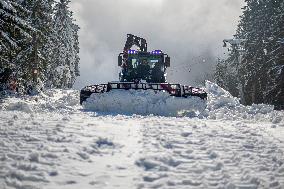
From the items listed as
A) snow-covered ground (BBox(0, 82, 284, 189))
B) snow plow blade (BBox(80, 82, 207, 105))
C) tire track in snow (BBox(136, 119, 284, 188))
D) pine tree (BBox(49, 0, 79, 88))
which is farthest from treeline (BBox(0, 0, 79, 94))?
tire track in snow (BBox(136, 119, 284, 188))

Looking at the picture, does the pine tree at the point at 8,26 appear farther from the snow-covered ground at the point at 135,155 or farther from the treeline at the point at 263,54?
the treeline at the point at 263,54

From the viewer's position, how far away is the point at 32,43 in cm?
2839

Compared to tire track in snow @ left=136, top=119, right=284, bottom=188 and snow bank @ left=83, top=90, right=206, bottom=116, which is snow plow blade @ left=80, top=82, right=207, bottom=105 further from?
tire track in snow @ left=136, top=119, right=284, bottom=188

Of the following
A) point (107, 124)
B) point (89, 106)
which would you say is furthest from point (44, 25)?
point (107, 124)

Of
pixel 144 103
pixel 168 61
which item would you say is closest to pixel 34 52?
pixel 168 61

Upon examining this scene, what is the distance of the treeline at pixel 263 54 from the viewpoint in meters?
30.2

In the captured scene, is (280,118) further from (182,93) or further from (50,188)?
(50,188)

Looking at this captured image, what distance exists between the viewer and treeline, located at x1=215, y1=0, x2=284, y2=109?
99.1 feet

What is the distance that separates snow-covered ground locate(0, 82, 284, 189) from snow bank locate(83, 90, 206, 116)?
4.75 metres

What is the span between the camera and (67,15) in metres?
Answer: 49.7

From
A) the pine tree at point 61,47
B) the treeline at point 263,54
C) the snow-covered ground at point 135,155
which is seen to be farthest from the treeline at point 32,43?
the treeline at point 263,54

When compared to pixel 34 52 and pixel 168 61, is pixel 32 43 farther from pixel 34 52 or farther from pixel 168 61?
pixel 168 61

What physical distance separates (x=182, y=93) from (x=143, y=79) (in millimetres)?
3756

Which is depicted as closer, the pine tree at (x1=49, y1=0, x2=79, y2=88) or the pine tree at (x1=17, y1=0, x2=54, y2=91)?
the pine tree at (x1=17, y1=0, x2=54, y2=91)
